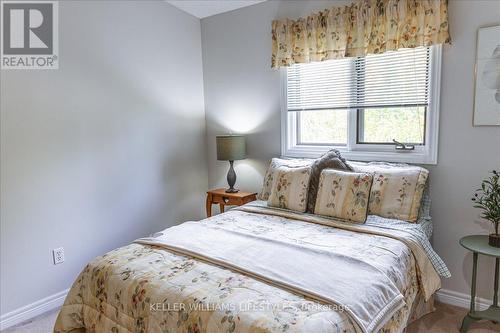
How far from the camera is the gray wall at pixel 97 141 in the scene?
7.94 ft

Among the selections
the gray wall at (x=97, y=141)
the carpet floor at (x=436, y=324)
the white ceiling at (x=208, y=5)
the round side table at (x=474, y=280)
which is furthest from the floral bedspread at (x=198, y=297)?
the white ceiling at (x=208, y=5)

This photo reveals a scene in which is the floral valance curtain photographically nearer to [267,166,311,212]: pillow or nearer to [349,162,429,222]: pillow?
[349,162,429,222]: pillow

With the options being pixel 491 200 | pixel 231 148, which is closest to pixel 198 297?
pixel 491 200

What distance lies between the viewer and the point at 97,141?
287 centimetres

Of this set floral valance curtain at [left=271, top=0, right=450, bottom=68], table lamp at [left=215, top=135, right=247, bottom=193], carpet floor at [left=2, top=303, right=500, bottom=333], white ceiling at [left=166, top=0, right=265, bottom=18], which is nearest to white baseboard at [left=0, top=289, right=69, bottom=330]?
carpet floor at [left=2, top=303, right=500, bottom=333]

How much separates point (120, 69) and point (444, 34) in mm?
2511

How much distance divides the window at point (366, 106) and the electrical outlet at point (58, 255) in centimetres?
203

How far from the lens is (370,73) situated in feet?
9.12

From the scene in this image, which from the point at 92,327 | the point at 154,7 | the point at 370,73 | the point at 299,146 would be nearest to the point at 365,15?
the point at 370,73

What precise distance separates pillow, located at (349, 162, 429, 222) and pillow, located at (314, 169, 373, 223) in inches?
5.8

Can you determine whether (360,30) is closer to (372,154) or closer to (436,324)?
(372,154)

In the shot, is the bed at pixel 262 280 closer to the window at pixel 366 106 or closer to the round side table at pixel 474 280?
the round side table at pixel 474 280

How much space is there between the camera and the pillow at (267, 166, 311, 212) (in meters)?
2.56

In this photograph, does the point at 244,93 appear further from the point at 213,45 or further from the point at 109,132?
the point at 109,132
